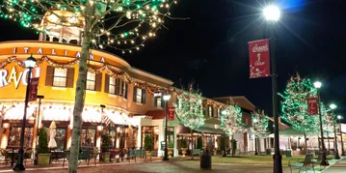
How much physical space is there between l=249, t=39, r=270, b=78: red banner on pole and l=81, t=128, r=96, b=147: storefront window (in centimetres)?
1740

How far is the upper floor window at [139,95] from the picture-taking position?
102ft

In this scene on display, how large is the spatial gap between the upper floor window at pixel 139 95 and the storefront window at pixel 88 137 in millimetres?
6683

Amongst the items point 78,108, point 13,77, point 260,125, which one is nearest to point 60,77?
point 13,77

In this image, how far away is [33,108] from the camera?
23.0 meters

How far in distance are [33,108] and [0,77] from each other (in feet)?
11.9

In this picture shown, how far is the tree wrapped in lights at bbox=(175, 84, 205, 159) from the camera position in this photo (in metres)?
34.7

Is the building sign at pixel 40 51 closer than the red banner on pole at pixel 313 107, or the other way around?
the red banner on pole at pixel 313 107

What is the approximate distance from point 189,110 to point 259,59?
25.4 meters

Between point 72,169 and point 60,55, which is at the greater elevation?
point 60,55

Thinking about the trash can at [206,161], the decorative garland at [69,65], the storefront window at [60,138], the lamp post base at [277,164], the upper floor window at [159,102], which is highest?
the decorative garland at [69,65]

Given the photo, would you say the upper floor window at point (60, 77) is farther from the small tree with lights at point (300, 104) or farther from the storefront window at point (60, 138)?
the small tree with lights at point (300, 104)

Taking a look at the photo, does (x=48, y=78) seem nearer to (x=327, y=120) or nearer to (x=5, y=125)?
(x=5, y=125)

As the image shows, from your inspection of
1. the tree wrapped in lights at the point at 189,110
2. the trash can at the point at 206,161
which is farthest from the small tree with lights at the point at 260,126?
the trash can at the point at 206,161

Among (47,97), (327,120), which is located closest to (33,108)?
(47,97)
